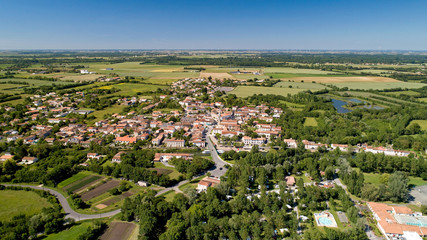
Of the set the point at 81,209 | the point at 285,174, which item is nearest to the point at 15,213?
the point at 81,209

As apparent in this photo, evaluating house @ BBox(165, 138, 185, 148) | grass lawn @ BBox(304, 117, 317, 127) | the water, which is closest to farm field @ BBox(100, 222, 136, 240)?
house @ BBox(165, 138, 185, 148)

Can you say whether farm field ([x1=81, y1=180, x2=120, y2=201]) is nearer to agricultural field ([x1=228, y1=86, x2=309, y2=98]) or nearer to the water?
agricultural field ([x1=228, y1=86, x2=309, y2=98])

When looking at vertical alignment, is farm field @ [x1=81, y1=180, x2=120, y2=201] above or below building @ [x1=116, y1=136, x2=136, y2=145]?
below

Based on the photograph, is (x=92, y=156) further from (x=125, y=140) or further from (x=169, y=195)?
(x=169, y=195)

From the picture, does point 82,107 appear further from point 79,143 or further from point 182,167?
point 182,167

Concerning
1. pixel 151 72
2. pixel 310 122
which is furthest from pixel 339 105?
pixel 151 72

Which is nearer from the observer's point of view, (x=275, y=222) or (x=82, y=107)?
(x=275, y=222)

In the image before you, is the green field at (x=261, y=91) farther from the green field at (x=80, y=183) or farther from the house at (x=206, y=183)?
the green field at (x=80, y=183)
